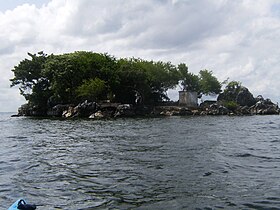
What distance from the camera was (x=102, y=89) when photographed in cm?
9438

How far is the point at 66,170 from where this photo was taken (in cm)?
1706

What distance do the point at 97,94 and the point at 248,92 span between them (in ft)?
205

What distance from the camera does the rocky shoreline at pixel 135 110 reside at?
89312 mm

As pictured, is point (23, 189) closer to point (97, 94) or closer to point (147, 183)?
point (147, 183)

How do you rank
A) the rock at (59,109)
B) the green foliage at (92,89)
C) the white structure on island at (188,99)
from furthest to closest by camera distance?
1. the white structure on island at (188,99)
2. the rock at (59,109)
3. the green foliage at (92,89)

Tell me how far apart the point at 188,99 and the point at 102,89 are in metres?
36.3

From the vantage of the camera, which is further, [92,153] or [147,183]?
[92,153]

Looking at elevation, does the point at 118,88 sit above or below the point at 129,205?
above

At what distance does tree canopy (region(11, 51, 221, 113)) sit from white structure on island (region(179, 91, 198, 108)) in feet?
31.4

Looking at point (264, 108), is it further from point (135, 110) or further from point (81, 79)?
point (81, 79)

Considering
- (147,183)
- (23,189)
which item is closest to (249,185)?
(147,183)

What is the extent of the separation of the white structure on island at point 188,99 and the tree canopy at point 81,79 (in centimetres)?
958

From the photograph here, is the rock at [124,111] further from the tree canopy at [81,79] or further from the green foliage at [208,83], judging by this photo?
the green foliage at [208,83]

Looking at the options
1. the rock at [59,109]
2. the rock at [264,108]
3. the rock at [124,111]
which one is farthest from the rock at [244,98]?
the rock at [59,109]
